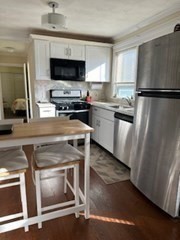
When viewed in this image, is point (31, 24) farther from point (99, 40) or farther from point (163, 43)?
point (163, 43)

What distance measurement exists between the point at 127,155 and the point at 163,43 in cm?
159

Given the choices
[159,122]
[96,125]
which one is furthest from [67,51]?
[159,122]

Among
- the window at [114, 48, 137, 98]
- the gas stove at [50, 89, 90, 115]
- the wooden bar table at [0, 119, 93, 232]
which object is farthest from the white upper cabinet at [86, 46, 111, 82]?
the wooden bar table at [0, 119, 93, 232]

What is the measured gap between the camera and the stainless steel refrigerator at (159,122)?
5.32 feet

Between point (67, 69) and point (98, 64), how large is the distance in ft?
2.56

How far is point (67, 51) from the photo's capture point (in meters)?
3.70

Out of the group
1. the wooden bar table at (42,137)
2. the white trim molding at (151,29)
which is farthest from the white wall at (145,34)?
the wooden bar table at (42,137)

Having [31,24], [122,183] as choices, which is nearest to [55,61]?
[31,24]

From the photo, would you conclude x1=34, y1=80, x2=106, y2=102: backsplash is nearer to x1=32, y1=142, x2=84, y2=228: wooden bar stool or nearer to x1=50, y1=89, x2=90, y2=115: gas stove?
x1=50, y1=89, x2=90, y2=115: gas stove

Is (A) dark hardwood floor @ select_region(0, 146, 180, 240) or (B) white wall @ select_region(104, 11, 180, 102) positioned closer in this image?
(A) dark hardwood floor @ select_region(0, 146, 180, 240)

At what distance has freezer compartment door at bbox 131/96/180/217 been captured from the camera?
1.65 m

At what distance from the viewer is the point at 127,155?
263 centimetres

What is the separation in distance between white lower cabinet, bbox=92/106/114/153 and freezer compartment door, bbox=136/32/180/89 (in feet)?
3.71

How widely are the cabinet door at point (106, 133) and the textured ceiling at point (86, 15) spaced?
5.72 ft
